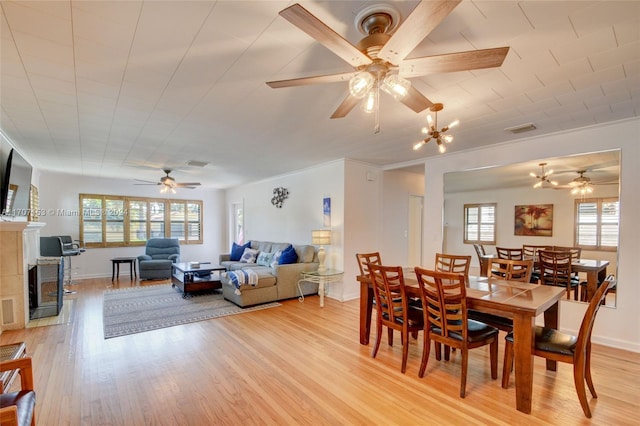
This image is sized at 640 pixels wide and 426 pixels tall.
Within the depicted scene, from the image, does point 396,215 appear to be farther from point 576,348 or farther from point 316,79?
point 316,79

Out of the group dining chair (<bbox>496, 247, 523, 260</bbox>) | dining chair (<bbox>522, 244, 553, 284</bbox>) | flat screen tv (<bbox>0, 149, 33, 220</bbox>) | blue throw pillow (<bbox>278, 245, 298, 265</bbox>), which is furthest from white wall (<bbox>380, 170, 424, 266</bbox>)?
flat screen tv (<bbox>0, 149, 33, 220</bbox>)

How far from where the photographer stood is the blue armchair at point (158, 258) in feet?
23.0

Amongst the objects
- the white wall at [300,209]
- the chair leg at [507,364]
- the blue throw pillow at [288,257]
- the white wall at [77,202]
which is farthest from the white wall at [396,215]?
the white wall at [77,202]

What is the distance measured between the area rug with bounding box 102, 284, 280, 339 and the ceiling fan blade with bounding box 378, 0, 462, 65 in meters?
4.13

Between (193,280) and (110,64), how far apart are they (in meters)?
4.22

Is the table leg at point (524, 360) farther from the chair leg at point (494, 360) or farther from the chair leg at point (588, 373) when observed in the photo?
the chair leg at point (588, 373)

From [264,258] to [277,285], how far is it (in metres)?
1.36

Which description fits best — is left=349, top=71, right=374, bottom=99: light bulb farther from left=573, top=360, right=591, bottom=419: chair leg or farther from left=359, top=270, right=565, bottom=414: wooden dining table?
left=573, top=360, right=591, bottom=419: chair leg

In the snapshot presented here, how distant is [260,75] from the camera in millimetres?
2359

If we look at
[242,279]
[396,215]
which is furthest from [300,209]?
[242,279]

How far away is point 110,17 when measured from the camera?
1.70 m

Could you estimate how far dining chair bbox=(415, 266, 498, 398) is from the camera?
7.82ft

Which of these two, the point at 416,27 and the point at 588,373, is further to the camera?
the point at 588,373

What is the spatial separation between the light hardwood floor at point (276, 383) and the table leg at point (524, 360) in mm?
102
